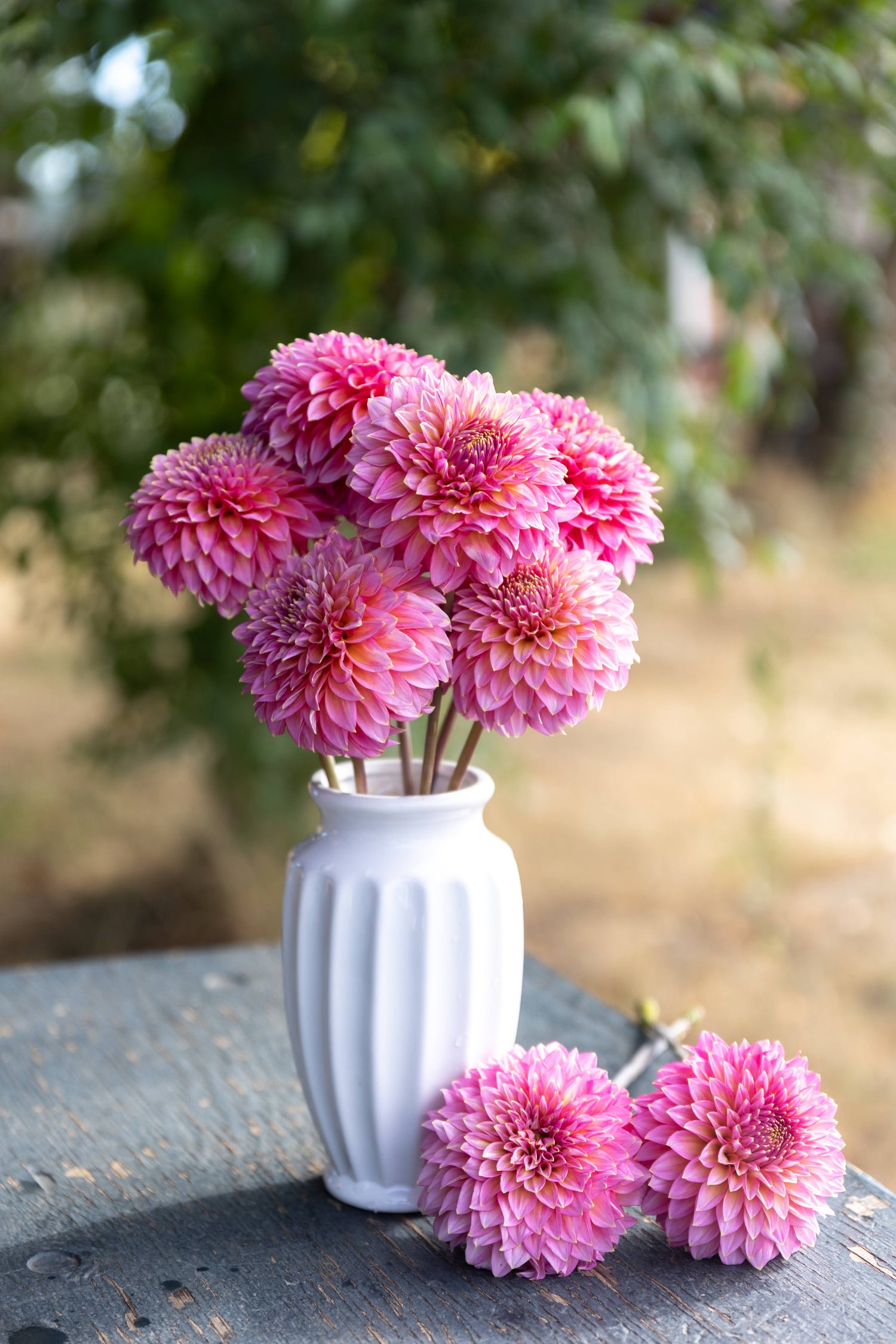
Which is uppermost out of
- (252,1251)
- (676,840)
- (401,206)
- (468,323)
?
(401,206)

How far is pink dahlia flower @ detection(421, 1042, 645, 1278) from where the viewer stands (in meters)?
0.64

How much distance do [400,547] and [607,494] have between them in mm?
118

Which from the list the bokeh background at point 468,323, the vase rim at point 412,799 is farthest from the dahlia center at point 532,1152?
the bokeh background at point 468,323

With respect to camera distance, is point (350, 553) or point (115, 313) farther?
point (115, 313)

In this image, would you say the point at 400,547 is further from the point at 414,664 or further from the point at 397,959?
the point at 397,959

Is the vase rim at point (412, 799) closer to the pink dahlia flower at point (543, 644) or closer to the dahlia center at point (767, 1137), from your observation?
the pink dahlia flower at point (543, 644)

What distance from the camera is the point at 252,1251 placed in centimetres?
69

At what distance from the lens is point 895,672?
3627 millimetres

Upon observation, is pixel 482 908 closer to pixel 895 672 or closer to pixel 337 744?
pixel 337 744

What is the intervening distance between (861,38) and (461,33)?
0.43 m

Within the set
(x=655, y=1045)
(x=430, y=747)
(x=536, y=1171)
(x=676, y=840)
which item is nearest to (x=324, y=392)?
(x=430, y=747)

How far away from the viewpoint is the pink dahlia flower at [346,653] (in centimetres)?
61

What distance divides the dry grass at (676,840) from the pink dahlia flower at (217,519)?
0.99m

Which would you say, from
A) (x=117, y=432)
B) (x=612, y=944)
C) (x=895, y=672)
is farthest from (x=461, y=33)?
(x=895, y=672)
